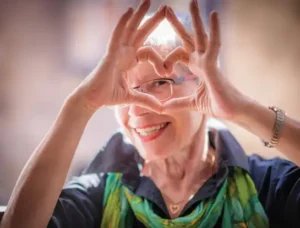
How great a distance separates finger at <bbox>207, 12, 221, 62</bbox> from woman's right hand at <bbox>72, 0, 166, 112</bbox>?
5.3 inches

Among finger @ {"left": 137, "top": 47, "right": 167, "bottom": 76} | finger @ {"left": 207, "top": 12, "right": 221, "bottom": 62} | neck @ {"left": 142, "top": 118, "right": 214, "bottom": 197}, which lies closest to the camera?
finger @ {"left": 207, "top": 12, "right": 221, "bottom": 62}

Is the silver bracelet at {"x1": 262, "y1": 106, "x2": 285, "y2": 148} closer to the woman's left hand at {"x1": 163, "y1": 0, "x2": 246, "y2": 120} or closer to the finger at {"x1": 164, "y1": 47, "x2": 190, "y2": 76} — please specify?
the woman's left hand at {"x1": 163, "y1": 0, "x2": 246, "y2": 120}

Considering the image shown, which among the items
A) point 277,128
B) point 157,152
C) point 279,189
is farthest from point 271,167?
point 157,152

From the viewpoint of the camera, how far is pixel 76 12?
1.12 meters

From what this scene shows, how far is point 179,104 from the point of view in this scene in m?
1.07

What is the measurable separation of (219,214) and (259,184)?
13 centimetres

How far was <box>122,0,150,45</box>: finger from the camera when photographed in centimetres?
101

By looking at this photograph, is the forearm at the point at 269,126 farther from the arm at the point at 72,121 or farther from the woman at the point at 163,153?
the arm at the point at 72,121

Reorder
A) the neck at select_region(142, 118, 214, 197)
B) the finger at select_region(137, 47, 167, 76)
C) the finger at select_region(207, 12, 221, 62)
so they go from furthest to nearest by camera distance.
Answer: the neck at select_region(142, 118, 214, 197) < the finger at select_region(137, 47, 167, 76) < the finger at select_region(207, 12, 221, 62)

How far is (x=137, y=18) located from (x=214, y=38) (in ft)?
0.57

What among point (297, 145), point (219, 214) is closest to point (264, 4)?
point (297, 145)

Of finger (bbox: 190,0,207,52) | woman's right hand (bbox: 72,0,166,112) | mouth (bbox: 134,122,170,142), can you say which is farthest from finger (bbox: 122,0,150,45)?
mouth (bbox: 134,122,170,142)

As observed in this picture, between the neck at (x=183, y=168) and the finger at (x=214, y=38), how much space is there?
0.93ft

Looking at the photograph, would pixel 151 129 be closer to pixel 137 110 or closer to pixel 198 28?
pixel 137 110
